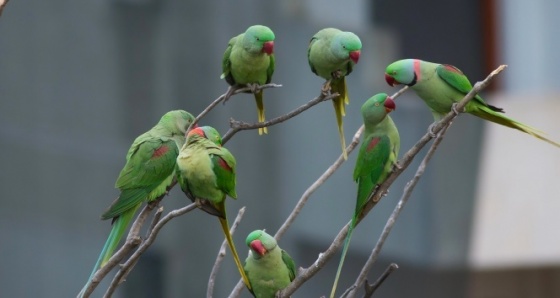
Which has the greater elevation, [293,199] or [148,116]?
[148,116]

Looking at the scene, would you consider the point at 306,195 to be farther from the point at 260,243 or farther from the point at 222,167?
the point at 222,167

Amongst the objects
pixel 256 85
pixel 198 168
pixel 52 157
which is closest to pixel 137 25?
pixel 52 157

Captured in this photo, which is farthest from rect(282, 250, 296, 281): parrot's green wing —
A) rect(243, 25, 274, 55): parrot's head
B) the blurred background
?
the blurred background

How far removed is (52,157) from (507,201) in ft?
8.98

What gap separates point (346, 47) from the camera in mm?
2824

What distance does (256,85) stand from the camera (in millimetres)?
3049

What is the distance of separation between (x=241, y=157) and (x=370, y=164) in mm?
4397

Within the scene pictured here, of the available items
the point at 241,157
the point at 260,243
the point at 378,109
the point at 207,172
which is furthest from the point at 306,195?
the point at 241,157

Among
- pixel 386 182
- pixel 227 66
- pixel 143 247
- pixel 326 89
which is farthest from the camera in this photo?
pixel 227 66

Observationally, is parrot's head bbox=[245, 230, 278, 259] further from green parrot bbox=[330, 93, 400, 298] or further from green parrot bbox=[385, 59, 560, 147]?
green parrot bbox=[385, 59, 560, 147]

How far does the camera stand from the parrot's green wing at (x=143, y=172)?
2.88 metres

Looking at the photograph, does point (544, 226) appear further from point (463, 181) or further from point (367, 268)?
point (367, 268)

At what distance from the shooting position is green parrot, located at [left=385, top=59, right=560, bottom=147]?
Result: 2789mm

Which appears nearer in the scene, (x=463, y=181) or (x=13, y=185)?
(x=13, y=185)
